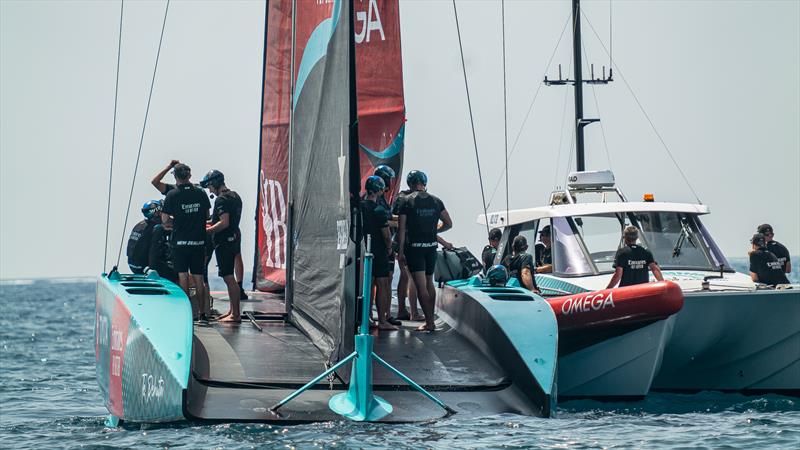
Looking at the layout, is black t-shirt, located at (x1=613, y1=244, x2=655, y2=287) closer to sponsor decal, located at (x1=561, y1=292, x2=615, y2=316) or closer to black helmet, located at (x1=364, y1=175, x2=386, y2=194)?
sponsor decal, located at (x1=561, y1=292, x2=615, y2=316)

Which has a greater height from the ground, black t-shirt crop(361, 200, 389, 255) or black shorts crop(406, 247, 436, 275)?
black t-shirt crop(361, 200, 389, 255)

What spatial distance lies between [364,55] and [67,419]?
7.01 m

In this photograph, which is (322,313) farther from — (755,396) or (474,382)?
(755,396)

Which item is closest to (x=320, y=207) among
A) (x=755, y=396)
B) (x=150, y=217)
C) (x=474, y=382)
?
(x=474, y=382)

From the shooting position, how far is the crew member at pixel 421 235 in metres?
11.6

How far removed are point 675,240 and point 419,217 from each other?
15.2 feet

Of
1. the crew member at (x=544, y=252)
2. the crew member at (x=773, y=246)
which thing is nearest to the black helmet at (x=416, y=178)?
the crew member at (x=544, y=252)

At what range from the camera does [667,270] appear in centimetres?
1443

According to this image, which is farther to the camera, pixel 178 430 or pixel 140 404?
pixel 140 404

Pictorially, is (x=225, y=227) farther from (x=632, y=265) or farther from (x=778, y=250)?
(x=778, y=250)

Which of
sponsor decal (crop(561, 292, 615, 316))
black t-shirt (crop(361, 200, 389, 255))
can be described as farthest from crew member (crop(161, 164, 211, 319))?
sponsor decal (crop(561, 292, 615, 316))

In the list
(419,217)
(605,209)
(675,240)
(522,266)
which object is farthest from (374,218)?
(675,240)

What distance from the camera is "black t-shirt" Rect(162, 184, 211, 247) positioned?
1143 cm

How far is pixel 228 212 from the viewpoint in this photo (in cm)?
1217
